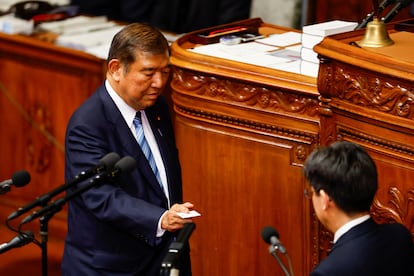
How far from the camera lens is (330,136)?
4199 mm

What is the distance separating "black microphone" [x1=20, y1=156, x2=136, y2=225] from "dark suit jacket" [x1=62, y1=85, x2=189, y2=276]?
1.13 feet

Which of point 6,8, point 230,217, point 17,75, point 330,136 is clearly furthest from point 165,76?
point 6,8

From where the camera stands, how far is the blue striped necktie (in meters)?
3.97

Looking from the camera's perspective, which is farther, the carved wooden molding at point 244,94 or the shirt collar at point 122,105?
the carved wooden molding at point 244,94

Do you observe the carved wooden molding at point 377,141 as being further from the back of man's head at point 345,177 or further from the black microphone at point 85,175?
the black microphone at point 85,175

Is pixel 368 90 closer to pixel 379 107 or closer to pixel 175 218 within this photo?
pixel 379 107

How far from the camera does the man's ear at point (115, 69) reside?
388 centimetres

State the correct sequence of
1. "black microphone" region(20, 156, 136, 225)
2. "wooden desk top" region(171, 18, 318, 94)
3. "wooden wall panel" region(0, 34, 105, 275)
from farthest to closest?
1. "wooden wall panel" region(0, 34, 105, 275)
2. "wooden desk top" region(171, 18, 318, 94)
3. "black microphone" region(20, 156, 136, 225)

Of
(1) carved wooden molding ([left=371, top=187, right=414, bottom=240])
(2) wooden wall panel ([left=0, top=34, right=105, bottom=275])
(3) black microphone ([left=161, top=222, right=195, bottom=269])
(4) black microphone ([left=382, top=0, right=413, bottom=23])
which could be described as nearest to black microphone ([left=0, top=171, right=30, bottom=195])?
(3) black microphone ([left=161, top=222, right=195, bottom=269])

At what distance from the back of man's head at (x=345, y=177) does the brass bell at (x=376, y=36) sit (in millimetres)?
939

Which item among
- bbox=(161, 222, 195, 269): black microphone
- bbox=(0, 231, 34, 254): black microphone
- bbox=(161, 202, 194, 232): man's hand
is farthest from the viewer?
bbox=(161, 202, 194, 232): man's hand

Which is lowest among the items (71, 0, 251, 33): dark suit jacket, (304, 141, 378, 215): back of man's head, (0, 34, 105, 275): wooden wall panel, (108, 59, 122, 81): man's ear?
(0, 34, 105, 275): wooden wall panel

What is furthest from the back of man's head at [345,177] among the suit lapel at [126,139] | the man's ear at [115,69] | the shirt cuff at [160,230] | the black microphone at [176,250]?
the man's ear at [115,69]

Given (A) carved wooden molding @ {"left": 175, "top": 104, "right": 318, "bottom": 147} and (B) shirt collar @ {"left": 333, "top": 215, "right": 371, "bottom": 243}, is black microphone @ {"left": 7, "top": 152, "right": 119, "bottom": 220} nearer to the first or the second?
(B) shirt collar @ {"left": 333, "top": 215, "right": 371, "bottom": 243}
